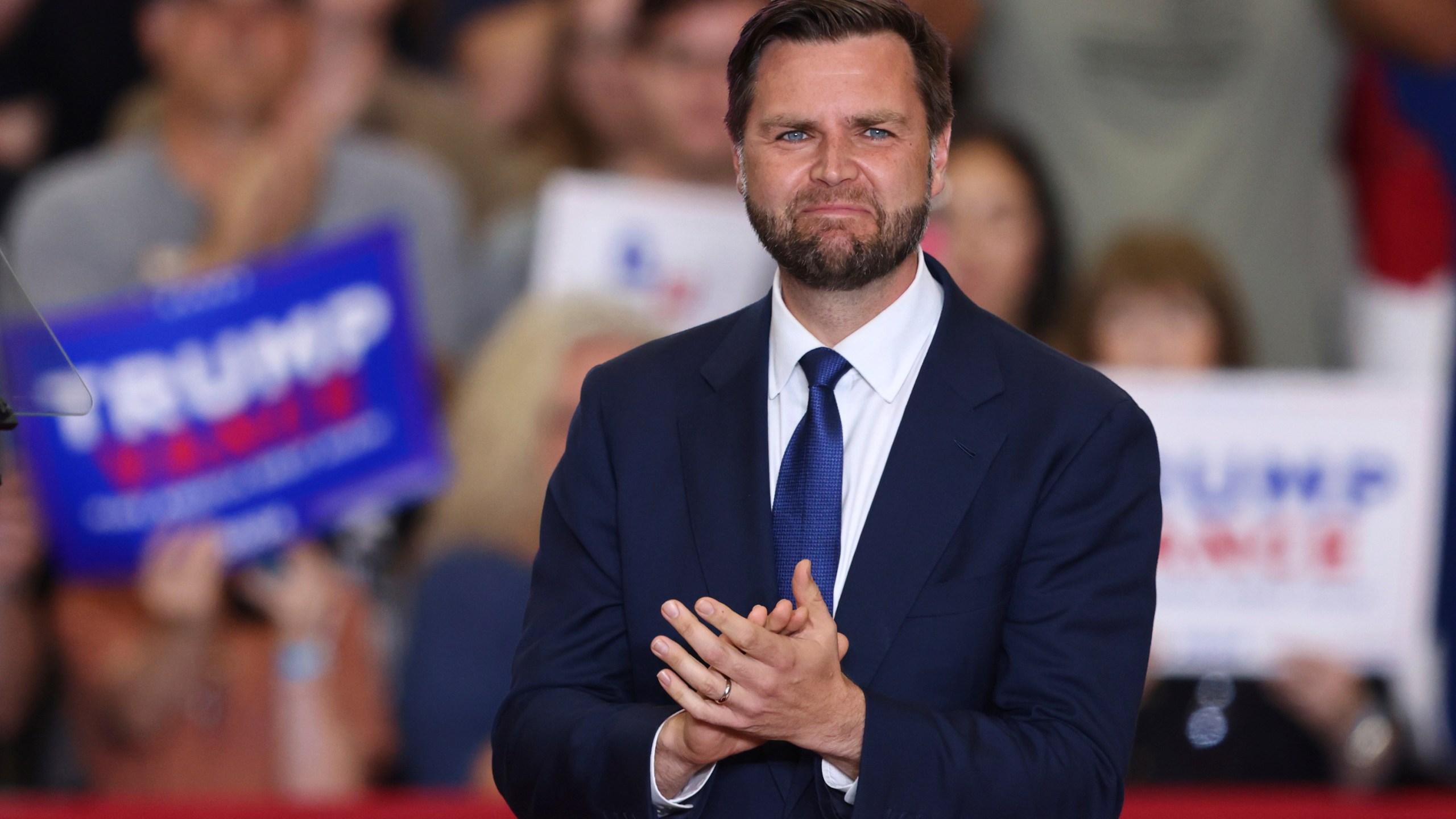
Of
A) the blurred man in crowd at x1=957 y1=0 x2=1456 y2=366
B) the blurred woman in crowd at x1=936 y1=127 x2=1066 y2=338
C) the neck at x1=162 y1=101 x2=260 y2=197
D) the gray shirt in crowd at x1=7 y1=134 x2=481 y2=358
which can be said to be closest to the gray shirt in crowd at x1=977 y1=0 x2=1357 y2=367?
the blurred man in crowd at x1=957 y1=0 x2=1456 y2=366

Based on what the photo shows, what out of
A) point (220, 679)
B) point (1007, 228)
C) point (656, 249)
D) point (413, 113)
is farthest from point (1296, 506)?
point (220, 679)

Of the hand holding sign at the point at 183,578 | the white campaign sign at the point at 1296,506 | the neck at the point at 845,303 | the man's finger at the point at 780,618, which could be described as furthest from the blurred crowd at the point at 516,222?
the man's finger at the point at 780,618

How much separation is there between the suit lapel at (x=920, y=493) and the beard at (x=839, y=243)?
0.11m

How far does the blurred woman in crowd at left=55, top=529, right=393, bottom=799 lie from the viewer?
3.37m

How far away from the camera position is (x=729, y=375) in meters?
1.40

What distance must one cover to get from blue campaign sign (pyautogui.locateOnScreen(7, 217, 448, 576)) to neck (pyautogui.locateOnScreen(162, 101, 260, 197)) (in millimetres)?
284

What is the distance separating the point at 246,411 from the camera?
3562 millimetres

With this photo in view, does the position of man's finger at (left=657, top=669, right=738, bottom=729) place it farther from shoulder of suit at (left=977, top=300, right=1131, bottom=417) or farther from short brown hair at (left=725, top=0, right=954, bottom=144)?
short brown hair at (left=725, top=0, right=954, bottom=144)

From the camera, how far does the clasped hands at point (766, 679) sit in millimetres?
1136

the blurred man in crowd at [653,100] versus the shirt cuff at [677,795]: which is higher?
the blurred man in crowd at [653,100]

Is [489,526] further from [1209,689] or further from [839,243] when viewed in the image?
[839,243]

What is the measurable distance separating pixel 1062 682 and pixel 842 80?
523 millimetres

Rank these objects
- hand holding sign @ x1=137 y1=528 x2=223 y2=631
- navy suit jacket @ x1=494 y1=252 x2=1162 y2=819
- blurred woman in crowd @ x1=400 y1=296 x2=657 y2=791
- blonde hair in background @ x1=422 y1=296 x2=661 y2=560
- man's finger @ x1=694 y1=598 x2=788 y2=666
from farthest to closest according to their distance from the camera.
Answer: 1. hand holding sign @ x1=137 y1=528 x2=223 y2=631
2. blonde hair in background @ x1=422 y1=296 x2=661 y2=560
3. blurred woman in crowd @ x1=400 y1=296 x2=657 y2=791
4. navy suit jacket @ x1=494 y1=252 x2=1162 y2=819
5. man's finger @ x1=694 y1=598 x2=788 y2=666

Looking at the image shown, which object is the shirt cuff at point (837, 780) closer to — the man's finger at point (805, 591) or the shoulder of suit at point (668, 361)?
the man's finger at point (805, 591)
